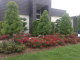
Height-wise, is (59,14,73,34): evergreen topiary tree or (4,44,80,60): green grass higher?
(59,14,73,34): evergreen topiary tree

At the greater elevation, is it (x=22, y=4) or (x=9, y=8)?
(x=22, y=4)

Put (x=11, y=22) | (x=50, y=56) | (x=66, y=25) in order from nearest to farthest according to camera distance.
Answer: (x=50, y=56), (x=11, y=22), (x=66, y=25)

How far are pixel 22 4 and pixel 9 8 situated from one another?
7.09 m

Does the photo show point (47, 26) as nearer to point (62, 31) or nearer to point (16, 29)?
point (62, 31)

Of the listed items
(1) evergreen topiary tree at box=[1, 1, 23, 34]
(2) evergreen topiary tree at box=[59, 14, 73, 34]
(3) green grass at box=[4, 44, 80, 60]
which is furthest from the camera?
(2) evergreen topiary tree at box=[59, 14, 73, 34]

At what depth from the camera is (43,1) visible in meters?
13.6

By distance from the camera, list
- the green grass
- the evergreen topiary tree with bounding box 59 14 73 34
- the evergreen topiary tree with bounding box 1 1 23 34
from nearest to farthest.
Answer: the green grass < the evergreen topiary tree with bounding box 1 1 23 34 < the evergreen topiary tree with bounding box 59 14 73 34

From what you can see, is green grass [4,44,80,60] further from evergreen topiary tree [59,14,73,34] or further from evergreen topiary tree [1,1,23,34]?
evergreen topiary tree [59,14,73,34]

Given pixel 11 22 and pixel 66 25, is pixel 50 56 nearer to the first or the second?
pixel 11 22

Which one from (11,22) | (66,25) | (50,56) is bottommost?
(50,56)

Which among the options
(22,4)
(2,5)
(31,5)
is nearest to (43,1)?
(31,5)

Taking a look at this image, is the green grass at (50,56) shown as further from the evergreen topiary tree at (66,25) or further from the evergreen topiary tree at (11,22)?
the evergreen topiary tree at (66,25)

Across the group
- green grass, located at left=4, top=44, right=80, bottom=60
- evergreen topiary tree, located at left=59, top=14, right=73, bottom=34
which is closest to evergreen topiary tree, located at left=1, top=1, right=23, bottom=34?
green grass, located at left=4, top=44, right=80, bottom=60

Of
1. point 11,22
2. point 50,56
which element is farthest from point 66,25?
point 11,22
